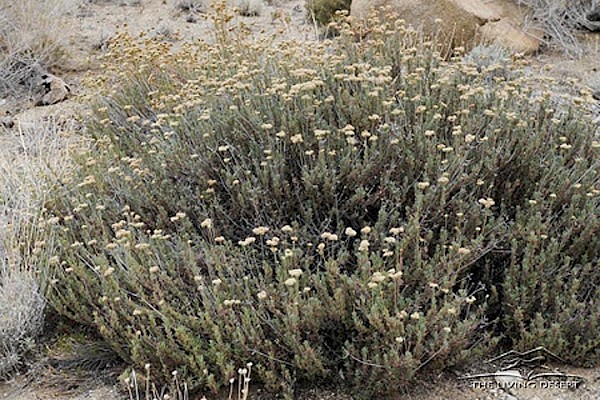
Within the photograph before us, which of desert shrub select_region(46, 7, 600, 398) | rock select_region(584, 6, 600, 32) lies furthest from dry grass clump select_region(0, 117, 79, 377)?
rock select_region(584, 6, 600, 32)

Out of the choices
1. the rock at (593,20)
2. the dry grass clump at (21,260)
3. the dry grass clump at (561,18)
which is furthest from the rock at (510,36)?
the dry grass clump at (21,260)

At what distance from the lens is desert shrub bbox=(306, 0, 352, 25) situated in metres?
8.34

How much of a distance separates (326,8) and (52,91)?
133 inches

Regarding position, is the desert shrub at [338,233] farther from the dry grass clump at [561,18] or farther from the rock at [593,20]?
the rock at [593,20]

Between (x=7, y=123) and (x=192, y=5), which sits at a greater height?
(x=192, y=5)

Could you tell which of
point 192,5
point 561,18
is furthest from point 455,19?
point 192,5

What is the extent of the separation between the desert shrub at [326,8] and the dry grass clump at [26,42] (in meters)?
3.09

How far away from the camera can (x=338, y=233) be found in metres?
3.39

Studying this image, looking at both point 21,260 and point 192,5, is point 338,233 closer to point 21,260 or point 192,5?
point 21,260

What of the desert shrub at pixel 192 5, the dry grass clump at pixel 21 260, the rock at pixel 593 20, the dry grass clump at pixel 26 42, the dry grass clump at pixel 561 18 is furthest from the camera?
the desert shrub at pixel 192 5

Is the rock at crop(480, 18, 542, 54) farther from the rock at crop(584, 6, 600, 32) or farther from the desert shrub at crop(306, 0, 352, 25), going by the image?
the desert shrub at crop(306, 0, 352, 25)

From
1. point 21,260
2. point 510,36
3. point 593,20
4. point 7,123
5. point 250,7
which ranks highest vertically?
point 593,20

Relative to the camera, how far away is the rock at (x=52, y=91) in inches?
288

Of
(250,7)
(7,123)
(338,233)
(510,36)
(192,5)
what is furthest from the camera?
(192,5)
